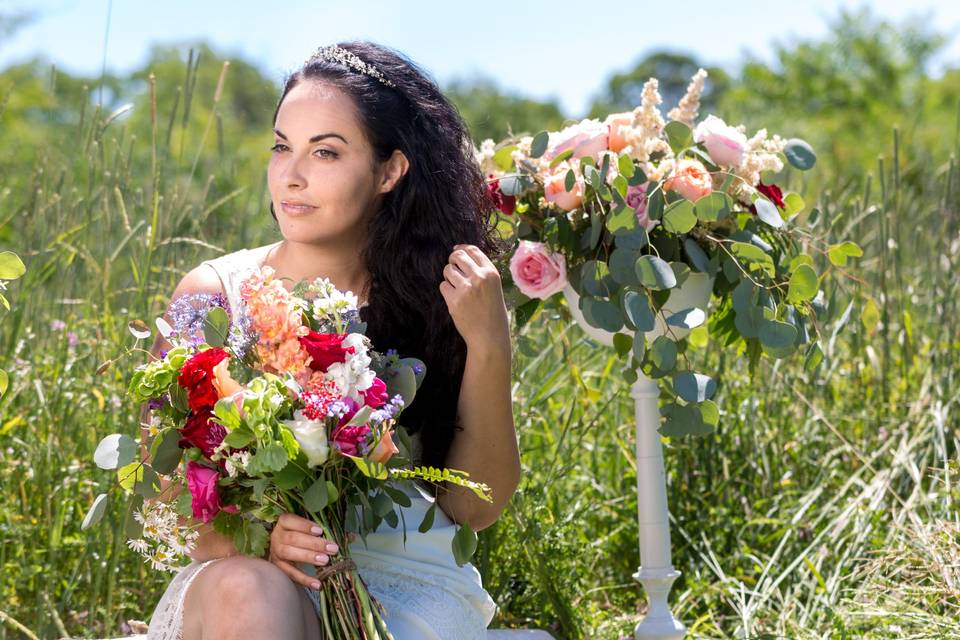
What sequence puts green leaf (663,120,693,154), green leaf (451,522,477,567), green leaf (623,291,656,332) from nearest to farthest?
1. green leaf (451,522,477,567)
2. green leaf (623,291,656,332)
3. green leaf (663,120,693,154)

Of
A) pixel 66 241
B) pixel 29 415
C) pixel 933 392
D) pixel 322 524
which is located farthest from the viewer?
pixel 933 392

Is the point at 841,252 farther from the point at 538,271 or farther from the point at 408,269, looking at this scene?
the point at 408,269

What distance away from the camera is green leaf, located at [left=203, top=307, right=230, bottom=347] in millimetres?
1940

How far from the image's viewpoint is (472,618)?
2377 millimetres

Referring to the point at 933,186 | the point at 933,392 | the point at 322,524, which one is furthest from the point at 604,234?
the point at 933,186

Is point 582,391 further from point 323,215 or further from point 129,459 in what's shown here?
point 129,459

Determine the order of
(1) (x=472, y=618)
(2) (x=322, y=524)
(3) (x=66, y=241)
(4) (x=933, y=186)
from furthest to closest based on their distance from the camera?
1. (4) (x=933, y=186)
2. (3) (x=66, y=241)
3. (1) (x=472, y=618)
4. (2) (x=322, y=524)

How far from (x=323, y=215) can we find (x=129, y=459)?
0.73 meters

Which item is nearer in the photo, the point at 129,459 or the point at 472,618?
the point at 129,459

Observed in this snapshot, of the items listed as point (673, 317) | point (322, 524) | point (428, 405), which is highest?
point (673, 317)

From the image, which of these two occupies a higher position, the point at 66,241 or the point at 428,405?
the point at 66,241

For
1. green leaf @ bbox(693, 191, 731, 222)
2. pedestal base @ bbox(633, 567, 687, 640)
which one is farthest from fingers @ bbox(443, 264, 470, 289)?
pedestal base @ bbox(633, 567, 687, 640)

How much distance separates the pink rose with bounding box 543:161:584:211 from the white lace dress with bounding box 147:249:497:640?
735mm

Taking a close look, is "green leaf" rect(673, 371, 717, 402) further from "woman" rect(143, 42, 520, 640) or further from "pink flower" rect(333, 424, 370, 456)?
"pink flower" rect(333, 424, 370, 456)
